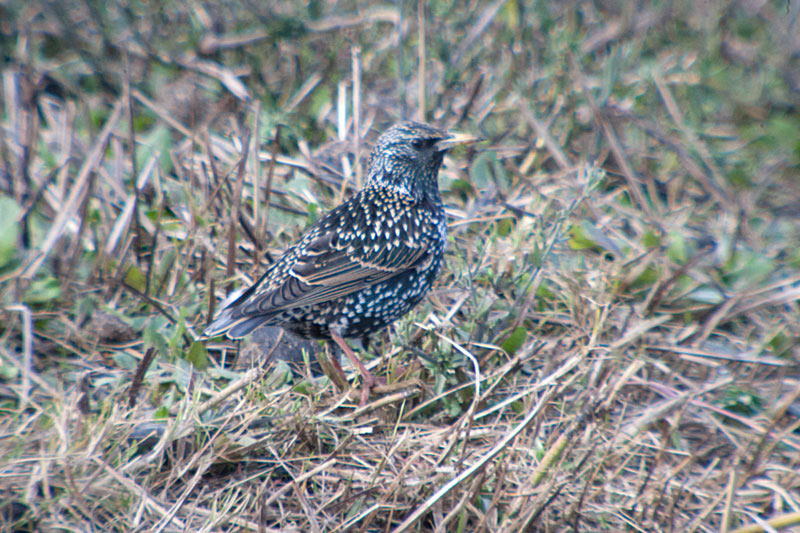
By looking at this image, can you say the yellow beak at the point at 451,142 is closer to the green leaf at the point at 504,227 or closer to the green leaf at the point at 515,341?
the green leaf at the point at 504,227

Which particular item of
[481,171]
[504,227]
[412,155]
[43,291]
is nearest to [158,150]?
[43,291]

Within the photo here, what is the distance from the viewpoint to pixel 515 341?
3.45m

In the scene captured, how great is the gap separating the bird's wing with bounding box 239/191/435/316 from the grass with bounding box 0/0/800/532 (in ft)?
1.08

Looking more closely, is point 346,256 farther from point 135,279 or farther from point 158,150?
point 158,150

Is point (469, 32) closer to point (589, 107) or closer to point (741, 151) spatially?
point (589, 107)

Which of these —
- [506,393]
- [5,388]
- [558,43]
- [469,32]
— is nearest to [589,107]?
[558,43]

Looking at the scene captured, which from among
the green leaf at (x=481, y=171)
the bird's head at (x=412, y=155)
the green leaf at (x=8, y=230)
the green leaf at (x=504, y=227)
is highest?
the bird's head at (x=412, y=155)

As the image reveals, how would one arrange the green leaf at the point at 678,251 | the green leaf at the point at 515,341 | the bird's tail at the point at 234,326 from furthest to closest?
1. the green leaf at the point at 678,251
2. the green leaf at the point at 515,341
3. the bird's tail at the point at 234,326

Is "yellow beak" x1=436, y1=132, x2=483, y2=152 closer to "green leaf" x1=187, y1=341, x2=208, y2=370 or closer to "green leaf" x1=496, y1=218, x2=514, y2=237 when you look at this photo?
"green leaf" x1=496, y1=218, x2=514, y2=237

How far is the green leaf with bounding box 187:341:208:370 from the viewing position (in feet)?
10.8

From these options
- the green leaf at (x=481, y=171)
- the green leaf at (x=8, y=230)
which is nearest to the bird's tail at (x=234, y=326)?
the green leaf at (x=8, y=230)

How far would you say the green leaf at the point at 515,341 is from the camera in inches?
135

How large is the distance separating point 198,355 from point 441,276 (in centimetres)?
145

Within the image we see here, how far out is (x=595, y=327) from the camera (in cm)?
357
